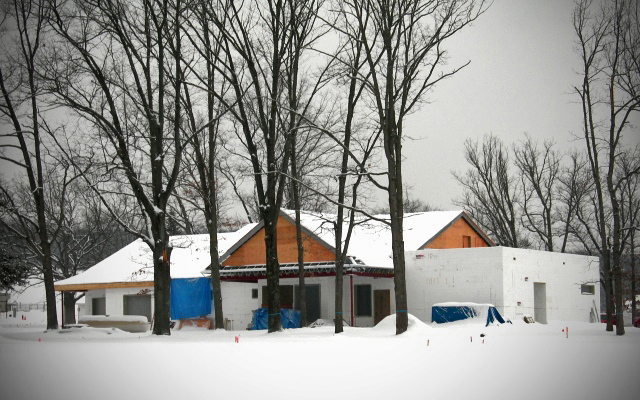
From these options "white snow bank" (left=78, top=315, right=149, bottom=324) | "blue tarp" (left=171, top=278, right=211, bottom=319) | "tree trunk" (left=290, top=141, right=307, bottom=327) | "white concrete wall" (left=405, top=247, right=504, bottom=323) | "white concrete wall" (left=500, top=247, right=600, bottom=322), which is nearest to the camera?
"tree trunk" (left=290, top=141, right=307, bottom=327)

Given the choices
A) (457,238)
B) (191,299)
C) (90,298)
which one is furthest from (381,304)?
(90,298)

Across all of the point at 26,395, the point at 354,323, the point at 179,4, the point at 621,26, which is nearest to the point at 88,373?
the point at 26,395

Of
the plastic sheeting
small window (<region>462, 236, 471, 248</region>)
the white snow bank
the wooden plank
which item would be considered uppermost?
small window (<region>462, 236, 471, 248</region>)

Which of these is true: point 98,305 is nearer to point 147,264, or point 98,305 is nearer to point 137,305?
point 137,305

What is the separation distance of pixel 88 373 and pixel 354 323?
71.1ft

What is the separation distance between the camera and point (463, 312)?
2997 centimetres

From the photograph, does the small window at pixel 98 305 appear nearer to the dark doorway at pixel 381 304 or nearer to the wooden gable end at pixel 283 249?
the wooden gable end at pixel 283 249

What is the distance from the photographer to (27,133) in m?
30.9

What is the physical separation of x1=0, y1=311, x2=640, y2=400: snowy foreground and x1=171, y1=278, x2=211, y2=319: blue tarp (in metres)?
17.6

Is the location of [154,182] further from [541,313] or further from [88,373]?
[541,313]

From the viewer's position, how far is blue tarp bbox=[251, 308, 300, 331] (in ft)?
116

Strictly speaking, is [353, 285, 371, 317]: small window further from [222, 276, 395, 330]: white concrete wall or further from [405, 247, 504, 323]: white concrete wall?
[405, 247, 504, 323]: white concrete wall

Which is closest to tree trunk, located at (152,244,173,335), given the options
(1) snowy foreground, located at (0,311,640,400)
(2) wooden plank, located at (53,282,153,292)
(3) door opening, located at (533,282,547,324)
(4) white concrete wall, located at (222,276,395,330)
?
(1) snowy foreground, located at (0,311,640,400)

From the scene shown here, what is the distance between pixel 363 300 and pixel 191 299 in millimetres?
9489
